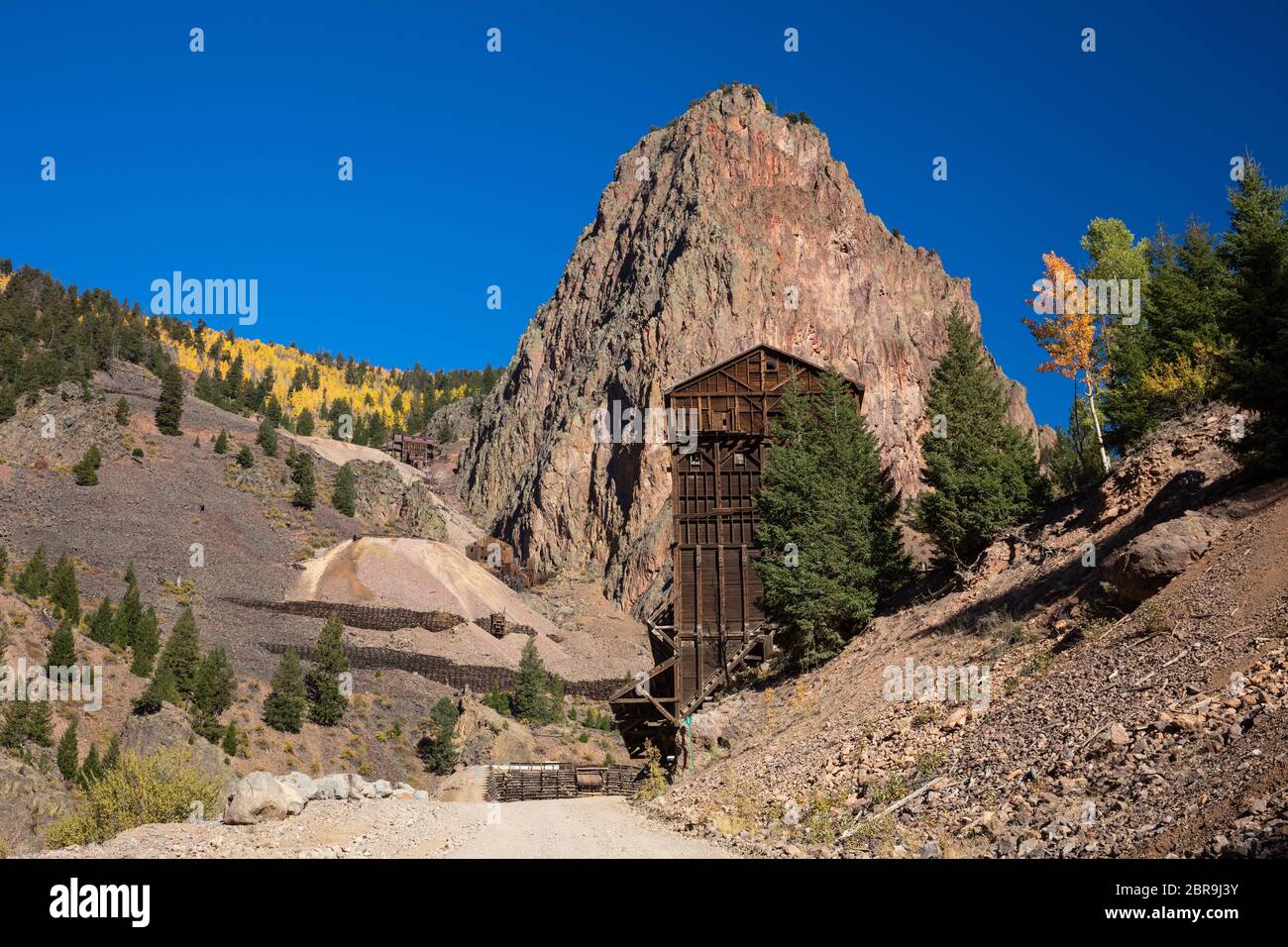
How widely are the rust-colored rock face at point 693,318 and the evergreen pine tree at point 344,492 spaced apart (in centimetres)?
2527

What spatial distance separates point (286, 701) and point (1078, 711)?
60.7 m

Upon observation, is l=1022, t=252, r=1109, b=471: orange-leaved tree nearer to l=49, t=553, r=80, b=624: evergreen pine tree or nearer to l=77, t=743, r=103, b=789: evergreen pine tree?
l=77, t=743, r=103, b=789: evergreen pine tree

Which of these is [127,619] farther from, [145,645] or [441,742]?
[441,742]

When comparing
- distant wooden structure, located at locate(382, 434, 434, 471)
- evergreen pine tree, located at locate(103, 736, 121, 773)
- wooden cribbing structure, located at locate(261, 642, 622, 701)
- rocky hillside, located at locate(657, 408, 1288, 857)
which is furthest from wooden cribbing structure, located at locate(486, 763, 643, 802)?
distant wooden structure, located at locate(382, 434, 434, 471)

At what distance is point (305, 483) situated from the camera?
12062 centimetres

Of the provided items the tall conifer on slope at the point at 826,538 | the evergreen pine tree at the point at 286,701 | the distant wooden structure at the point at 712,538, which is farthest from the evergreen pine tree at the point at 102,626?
the tall conifer on slope at the point at 826,538

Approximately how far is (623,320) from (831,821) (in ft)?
446

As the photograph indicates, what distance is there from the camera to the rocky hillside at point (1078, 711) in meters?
10.9

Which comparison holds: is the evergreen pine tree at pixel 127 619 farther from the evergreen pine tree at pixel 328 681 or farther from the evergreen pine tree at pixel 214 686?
the evergreen pine tree at pixel 328 681

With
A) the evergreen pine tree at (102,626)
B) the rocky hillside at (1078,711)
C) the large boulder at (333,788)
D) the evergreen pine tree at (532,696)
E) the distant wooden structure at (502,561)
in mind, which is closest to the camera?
the rocky hillside at (1078,711)

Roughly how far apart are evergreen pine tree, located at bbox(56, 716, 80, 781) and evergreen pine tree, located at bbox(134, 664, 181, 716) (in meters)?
6.46

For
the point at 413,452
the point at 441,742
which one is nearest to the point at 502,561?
the point at 413,452

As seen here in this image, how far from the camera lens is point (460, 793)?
3741cm

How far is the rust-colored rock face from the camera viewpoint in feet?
438
